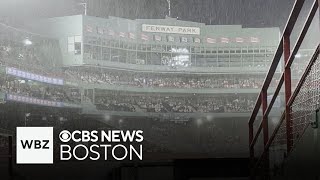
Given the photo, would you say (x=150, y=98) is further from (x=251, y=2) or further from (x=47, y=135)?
(x=251, y=2)

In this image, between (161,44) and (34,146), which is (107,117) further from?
(161,44)

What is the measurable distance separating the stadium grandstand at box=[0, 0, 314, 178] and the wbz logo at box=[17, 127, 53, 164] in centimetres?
9

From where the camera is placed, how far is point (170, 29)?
137 inches

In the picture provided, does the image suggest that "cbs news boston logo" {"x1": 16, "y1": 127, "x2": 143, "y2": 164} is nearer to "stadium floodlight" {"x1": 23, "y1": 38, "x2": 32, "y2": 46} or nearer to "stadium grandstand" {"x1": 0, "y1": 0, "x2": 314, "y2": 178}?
"stadium grandstand" {"x1": 0, "y1": 0, "x2": 314, "y2": 178}

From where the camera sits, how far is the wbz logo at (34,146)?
3.30 meters

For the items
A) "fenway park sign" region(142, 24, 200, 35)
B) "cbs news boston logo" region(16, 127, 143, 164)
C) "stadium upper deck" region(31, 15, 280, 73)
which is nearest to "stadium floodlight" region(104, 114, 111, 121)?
"cbs news boston logo" region(16, 127, 143, 164)

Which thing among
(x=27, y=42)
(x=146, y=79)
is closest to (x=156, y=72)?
(x=146, y=79)

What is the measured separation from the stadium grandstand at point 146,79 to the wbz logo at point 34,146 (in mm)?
85

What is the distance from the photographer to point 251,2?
11.8 feet

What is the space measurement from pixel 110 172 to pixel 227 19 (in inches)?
60.3

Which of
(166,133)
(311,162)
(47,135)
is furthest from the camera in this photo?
(166,133)

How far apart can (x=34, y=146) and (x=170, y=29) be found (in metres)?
1.38

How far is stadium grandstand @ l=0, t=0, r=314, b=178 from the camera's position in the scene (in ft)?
11.1

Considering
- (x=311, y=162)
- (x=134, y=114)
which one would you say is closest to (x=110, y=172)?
(x=134, y=114)
